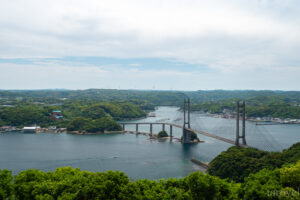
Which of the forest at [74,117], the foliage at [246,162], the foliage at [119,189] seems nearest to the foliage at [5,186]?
the foliage at [119,189]

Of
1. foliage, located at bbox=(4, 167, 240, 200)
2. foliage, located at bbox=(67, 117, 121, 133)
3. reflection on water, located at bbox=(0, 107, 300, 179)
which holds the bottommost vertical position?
reflection on water, located at bbox=(0, 107, 300, 179)

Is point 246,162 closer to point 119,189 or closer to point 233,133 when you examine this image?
point 119,189

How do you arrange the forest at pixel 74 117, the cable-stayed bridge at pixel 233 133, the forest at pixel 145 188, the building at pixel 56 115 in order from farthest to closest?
the building at pixel 56 115, the forest at pixel 74 117, the cable-stayed bridge at pixel 233 133, the forest at pixel 145 188

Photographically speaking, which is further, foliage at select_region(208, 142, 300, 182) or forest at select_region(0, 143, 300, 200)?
foliage at select_region(208, 142, 300, 182)

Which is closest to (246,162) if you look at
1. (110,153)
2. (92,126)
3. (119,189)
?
(119,189)

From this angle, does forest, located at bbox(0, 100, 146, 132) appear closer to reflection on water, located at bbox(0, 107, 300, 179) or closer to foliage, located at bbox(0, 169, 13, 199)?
reflection on water, located at bbox(0, 107, 300, 179)

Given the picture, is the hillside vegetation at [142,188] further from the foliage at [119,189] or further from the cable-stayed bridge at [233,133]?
the cable-stayed bridge at [233,133]

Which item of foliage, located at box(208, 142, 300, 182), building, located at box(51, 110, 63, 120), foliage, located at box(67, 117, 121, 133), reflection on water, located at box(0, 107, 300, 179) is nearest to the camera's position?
foliage, located at box(208, 142, 300, 182)

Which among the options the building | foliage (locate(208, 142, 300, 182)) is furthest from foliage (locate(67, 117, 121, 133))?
foliage (locate(208, 142, 300, 182))

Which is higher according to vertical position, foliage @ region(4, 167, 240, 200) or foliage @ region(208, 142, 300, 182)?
foliage @ region(4, 167, 240, 200)
